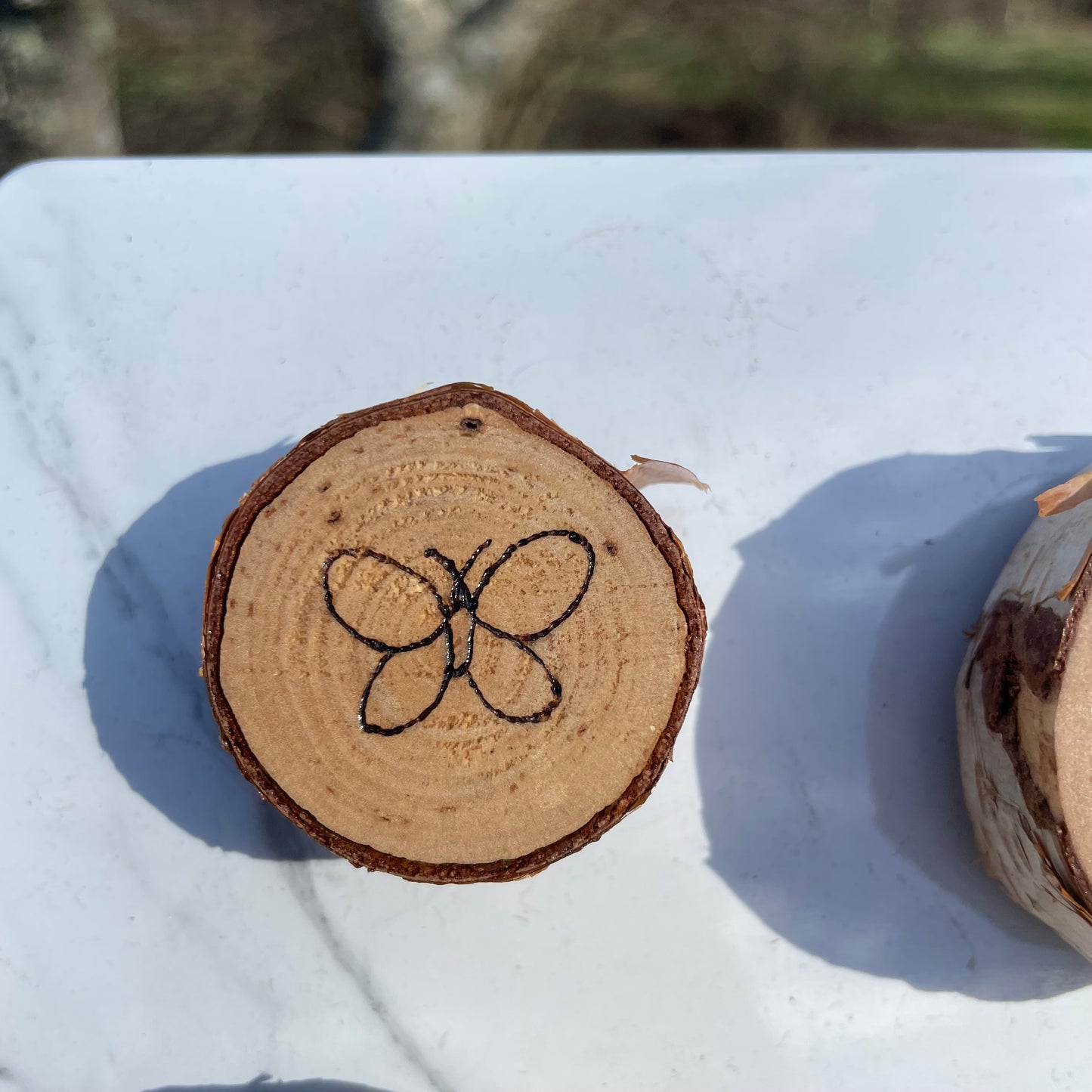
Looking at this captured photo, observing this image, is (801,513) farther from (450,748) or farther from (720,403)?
(450,748)

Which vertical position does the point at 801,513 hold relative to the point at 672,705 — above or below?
above

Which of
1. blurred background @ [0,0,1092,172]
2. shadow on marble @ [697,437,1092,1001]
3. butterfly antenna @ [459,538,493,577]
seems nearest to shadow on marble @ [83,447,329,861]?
butterfly antenna @ [459,538,493,577]

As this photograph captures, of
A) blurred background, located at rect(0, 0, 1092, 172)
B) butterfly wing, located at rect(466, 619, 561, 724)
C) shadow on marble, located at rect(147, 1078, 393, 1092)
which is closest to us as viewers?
butterfly wing, located at rect(466, 619, 561, 724)

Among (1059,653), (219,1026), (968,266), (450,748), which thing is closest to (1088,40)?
(968,266)

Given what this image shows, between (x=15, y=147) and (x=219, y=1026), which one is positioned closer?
(x=219, y=1026)

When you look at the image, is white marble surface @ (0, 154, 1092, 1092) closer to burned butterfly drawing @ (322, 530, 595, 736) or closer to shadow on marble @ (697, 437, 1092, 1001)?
shadow on marble @ (697, 437, 1092, 1001)

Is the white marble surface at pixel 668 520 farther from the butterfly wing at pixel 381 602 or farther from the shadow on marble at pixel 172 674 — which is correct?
the butterfly wing at pixel 381 602
